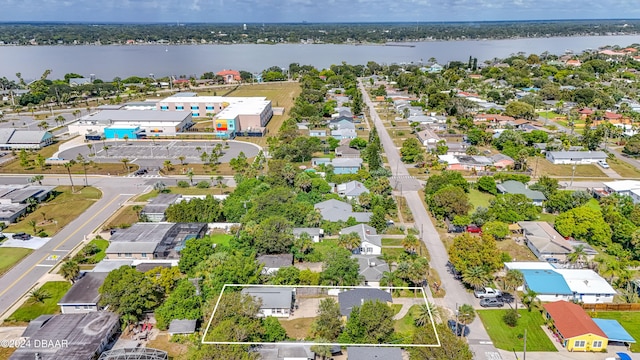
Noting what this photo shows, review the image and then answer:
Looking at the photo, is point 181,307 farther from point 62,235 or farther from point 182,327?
point 62,235

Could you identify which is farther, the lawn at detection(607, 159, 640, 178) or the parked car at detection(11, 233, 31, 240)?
the lawn at detection(607, 159, 640, 178)

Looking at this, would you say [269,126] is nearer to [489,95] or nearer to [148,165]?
[148,165]

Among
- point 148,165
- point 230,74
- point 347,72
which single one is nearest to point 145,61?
point 230,74

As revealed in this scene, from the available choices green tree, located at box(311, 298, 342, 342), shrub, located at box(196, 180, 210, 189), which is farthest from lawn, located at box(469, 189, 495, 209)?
shrub, located at box(196, 180, 210, 189)

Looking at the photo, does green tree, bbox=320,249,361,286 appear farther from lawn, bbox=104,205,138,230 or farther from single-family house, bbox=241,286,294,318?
lawn, bbox=104,205,138,230

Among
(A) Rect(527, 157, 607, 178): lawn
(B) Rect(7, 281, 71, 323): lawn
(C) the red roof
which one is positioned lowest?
(A) Rect(527, 157, 607, 178): lawn

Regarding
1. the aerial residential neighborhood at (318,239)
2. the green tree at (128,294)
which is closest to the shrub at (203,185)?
the aerial residential neighborhood at (318,239)

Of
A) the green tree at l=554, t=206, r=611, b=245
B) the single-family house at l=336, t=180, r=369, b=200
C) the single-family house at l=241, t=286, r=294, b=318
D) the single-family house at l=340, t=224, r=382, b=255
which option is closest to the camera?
the single-family house at l=241, t=286, r=294, b=318
